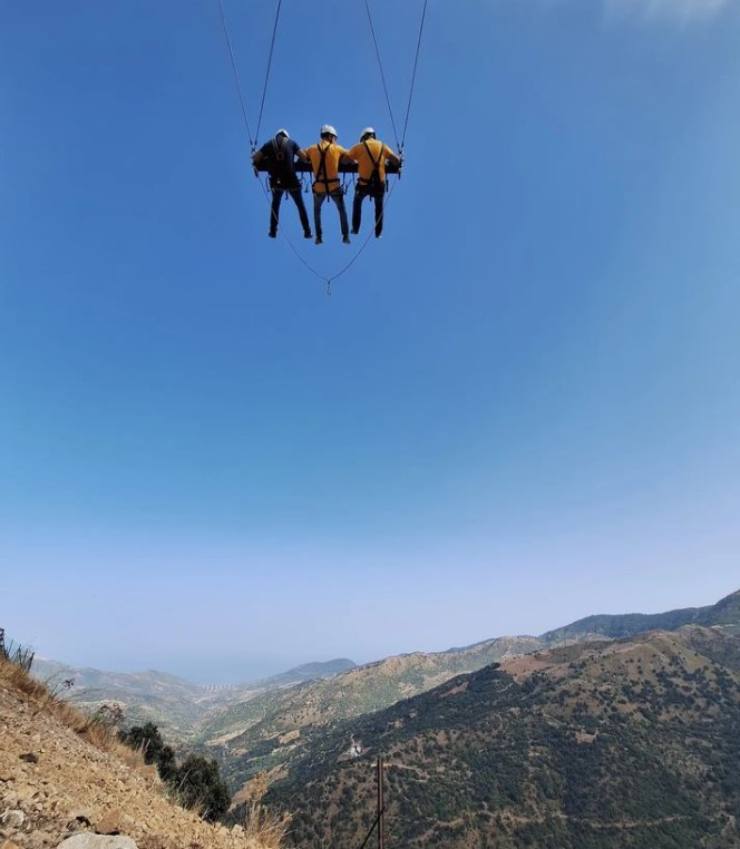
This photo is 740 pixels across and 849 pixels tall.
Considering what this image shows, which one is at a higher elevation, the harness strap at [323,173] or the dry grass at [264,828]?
the harness strap at [323,173]

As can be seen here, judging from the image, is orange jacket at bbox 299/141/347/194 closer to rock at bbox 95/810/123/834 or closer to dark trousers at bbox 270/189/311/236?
dark trousers at bbox 270/189/311/236

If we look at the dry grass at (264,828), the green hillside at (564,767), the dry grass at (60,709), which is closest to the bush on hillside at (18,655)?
the dry grass at (60,709)

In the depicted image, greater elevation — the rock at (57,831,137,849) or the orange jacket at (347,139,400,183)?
the orange jacket at (347,139,400,183)

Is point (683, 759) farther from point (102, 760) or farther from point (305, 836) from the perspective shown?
point (102, 760)

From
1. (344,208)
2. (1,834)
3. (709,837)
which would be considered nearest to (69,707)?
(1,834)

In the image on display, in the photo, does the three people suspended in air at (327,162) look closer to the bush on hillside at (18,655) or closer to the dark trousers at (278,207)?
the dark trousers at (278,207)

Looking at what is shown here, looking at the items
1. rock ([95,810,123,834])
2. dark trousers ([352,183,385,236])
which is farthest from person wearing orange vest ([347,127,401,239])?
rock ([95,810,123,834])
